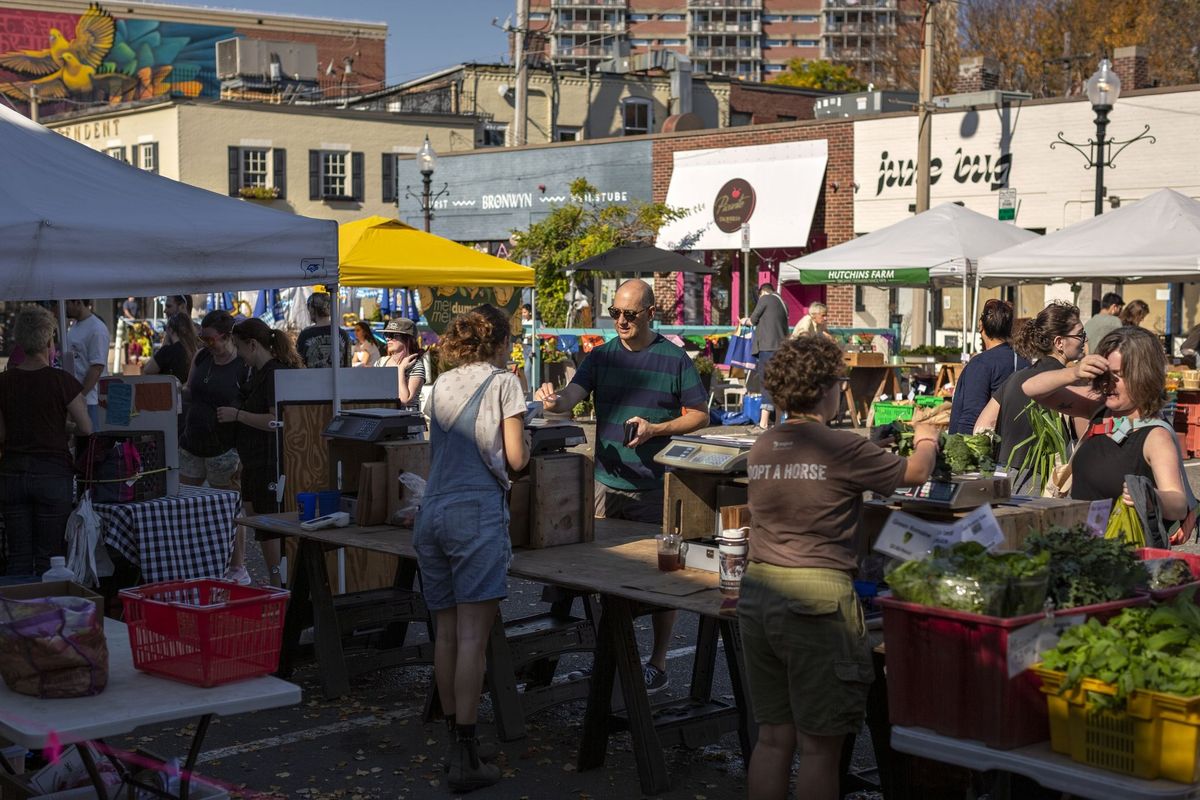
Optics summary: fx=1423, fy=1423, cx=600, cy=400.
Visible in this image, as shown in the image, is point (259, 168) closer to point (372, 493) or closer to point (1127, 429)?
point (372, 493)

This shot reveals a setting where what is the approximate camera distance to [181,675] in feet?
14.5

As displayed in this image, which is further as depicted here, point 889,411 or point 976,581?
point 889,411

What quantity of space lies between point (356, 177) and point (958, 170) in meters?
23.5

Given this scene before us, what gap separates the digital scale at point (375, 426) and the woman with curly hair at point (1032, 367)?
3063 mm

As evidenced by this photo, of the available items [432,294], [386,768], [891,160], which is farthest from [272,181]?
[386,768]

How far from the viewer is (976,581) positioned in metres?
3.87

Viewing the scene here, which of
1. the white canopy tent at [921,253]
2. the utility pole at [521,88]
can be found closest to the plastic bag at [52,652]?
the white canopy tent at [921,253]

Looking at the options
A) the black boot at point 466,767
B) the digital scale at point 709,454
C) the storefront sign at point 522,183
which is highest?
the storefront sign at point 522,183

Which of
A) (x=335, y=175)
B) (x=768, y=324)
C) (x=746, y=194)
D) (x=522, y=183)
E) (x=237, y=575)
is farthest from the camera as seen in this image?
(x=335, y=175)

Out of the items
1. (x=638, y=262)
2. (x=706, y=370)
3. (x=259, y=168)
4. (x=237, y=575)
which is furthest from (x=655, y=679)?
(x=259, y=168)

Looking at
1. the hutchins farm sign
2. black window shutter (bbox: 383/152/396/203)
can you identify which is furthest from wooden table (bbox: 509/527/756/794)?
black window shutter (bbox: 383/152/396/203)

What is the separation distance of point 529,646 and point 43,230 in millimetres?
3124

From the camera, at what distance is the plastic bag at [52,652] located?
4203 mm

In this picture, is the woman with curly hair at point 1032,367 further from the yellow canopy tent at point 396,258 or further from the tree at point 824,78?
the tree at point 824,78
